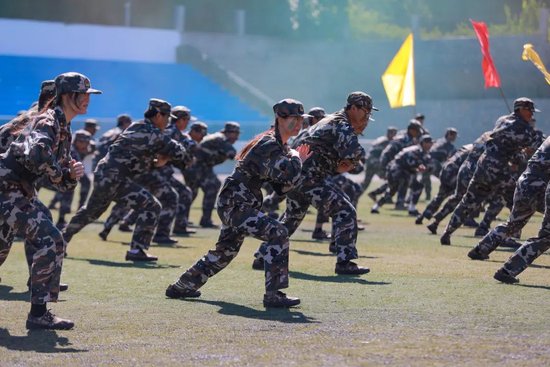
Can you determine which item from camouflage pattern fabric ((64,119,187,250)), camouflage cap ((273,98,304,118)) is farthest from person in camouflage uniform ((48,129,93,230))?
camouflage cap ((273,98,304,118))

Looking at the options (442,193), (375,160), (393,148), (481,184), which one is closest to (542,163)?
(481,184)

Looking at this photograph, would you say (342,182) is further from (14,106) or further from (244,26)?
(244,26)

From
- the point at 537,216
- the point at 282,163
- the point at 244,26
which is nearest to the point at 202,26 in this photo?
the point at 244,26

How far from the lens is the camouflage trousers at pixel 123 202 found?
14984 millimetres

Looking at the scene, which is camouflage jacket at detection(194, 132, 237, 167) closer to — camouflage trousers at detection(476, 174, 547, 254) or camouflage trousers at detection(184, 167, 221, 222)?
camouflage trousers at detection(184, 167, 221, 222)

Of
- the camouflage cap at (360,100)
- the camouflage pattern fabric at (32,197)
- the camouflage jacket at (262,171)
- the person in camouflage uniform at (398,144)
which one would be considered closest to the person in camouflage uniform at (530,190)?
the camouflage cap at (360,100)

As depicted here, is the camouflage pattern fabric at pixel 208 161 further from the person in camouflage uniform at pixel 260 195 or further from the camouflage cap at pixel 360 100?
the person in camouflage uniform at pixel 260 195

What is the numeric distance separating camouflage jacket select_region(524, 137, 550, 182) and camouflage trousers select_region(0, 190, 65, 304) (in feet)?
17.8

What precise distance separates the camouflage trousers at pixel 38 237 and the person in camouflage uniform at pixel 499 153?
748 cm

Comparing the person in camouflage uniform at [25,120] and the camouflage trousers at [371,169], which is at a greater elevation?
the person in camouflage uniform at [25,120]

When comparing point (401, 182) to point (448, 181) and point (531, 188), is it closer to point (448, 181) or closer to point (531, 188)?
point (448, 181)

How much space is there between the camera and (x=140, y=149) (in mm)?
15172

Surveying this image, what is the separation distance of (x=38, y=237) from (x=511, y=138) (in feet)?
26.5

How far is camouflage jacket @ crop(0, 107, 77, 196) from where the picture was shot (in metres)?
9.02
